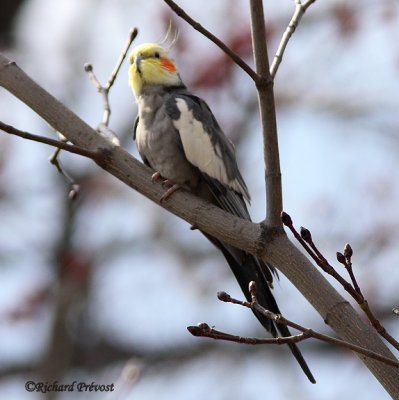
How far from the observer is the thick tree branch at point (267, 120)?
111 inches

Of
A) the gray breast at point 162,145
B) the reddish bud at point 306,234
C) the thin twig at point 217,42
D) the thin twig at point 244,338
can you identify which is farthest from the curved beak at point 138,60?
the thin twig at point 244,338

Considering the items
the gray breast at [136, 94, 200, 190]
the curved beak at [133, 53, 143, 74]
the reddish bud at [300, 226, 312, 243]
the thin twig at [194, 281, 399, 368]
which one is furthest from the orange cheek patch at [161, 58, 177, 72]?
the thin twig at [194, 281, 399, 368]

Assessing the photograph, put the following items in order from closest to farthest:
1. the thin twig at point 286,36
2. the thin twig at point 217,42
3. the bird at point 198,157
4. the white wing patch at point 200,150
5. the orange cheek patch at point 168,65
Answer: the thin twig at point 217,42
the thin twig at point 286,36
the bird at point 198,157
the white wing patch at point 200,150
the orange cheek patch at point 168,65

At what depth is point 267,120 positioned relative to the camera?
287 centimetres

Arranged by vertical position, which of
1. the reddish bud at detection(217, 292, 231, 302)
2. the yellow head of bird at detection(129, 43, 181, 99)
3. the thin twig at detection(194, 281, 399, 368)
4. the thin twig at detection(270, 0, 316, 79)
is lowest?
the thin twig at detection(194, 281, 399, 368)

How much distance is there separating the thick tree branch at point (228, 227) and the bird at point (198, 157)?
1.48 feet

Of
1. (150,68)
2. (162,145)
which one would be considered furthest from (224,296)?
(150,68)

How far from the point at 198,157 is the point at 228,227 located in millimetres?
1107

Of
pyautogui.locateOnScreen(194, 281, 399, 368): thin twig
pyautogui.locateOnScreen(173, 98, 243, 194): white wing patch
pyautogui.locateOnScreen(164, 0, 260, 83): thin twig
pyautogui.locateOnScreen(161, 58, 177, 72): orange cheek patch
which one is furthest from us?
pyautogui.locateOnScreen(161, 58, 177, 72): orange cheek patch

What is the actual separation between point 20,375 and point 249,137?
4.62 m

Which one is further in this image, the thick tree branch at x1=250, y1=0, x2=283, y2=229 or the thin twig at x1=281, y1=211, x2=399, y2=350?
the thick tree branch at x1=250, y1=0, x2=283, y2=229

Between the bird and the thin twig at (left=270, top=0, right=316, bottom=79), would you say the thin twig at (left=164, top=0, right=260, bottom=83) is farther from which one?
the bird

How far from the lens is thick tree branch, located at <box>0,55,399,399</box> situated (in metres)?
2.63

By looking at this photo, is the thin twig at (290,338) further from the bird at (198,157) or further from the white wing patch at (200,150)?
the white wing patch at (200,150)
